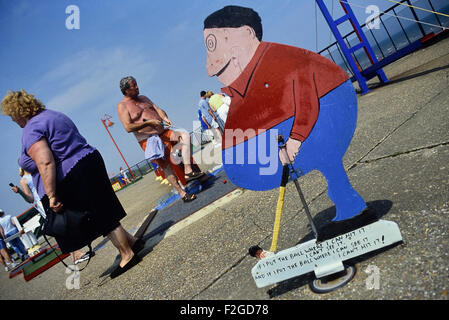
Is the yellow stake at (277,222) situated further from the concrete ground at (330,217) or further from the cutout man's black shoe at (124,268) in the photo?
the cutout man's black shoe at (124,268)

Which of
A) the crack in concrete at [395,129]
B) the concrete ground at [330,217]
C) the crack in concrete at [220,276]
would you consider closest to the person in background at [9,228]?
the concrete ground at [330,217]

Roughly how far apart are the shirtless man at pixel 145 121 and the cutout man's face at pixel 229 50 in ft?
6.90

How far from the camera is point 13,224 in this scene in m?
7.18

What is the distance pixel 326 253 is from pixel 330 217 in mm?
614

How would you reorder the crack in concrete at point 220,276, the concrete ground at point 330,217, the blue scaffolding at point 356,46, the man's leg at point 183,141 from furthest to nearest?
the blue scaffolding at point 356,46
the man's leg at point 183,141
the crack in concrete at point 220,276
the concrete ground at point 330,217

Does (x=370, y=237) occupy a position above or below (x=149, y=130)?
below

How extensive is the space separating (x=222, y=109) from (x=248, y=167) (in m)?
1.55

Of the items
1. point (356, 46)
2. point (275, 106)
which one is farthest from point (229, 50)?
point (356, 46)

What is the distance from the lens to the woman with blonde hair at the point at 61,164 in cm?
225

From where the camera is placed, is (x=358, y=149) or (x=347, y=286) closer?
(x=347, y=286)

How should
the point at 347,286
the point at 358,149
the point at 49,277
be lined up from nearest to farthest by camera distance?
the point at 347,286 < the point at 358,149 < the point at 49,277

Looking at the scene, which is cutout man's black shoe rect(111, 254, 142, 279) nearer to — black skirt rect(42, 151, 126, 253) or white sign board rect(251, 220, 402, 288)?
black skirt rect(42, 151, 126, 253)
